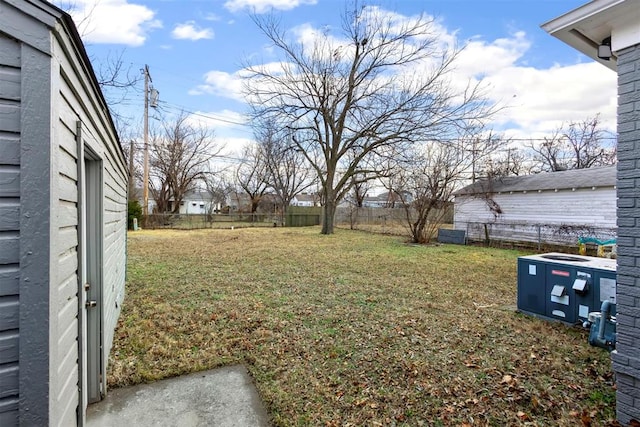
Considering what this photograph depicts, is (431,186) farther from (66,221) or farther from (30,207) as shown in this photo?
(30,207)

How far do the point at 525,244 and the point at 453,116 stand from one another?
586 centimetres

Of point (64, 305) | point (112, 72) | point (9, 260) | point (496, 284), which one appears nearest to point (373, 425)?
point (64, 305)

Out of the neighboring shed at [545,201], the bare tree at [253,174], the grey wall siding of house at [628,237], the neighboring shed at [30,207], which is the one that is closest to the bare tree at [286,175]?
the bare tree at [253,174]

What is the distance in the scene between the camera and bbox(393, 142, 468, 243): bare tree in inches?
485

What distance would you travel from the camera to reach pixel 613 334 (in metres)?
2.84

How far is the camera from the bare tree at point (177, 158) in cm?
2394

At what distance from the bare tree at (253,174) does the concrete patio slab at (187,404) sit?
88.5 ft

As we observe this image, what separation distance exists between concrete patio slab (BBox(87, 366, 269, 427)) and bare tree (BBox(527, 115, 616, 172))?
26.3 m

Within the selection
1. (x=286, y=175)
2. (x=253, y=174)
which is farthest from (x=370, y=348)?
(x=253, y=174)

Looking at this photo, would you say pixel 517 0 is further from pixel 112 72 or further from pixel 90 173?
pixel 112 72

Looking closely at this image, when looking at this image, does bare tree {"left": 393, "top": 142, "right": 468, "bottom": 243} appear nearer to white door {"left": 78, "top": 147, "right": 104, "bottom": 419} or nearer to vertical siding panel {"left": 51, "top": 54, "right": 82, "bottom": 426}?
white door {"left": 78, "top": 147, "right": 104, "bottom": 419}

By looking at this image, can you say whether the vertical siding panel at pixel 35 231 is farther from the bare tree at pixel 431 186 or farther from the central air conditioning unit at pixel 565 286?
the bare tree at pixel 431 186

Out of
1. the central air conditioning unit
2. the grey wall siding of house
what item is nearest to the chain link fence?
the central air conditioning unit

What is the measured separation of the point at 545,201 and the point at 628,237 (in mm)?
12847
